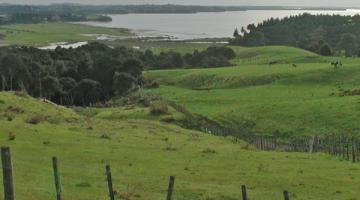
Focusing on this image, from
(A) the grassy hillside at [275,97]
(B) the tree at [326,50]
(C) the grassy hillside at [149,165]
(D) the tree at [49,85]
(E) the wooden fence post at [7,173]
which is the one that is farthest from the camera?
(B) the tree at [326,50]

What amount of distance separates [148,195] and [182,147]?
20.5 metres

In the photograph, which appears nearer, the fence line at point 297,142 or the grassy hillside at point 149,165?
the grassy hillside at point 149,165

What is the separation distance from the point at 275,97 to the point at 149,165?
178 feet

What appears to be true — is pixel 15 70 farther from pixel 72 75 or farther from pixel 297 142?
pixel 297 142

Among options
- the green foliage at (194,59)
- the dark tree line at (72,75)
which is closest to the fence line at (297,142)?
the dark tree line at (72,75)

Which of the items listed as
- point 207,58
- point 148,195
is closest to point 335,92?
point 148,195

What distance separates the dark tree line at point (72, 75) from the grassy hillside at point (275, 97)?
28.2 ft

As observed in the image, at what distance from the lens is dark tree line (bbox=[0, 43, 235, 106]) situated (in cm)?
11375

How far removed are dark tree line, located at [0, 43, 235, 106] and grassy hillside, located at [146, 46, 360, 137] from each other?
8.61 metres

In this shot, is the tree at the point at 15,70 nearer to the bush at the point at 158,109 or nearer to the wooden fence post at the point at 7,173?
the bush at the point at 158,109

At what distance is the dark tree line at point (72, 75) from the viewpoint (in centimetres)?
11375

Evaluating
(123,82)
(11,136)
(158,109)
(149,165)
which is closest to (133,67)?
(123,82)

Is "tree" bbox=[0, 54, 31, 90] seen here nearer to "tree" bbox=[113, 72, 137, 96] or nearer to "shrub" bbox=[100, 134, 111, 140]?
"tree" bbox=[113, 72, 137, 96]

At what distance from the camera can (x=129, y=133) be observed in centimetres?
5303
